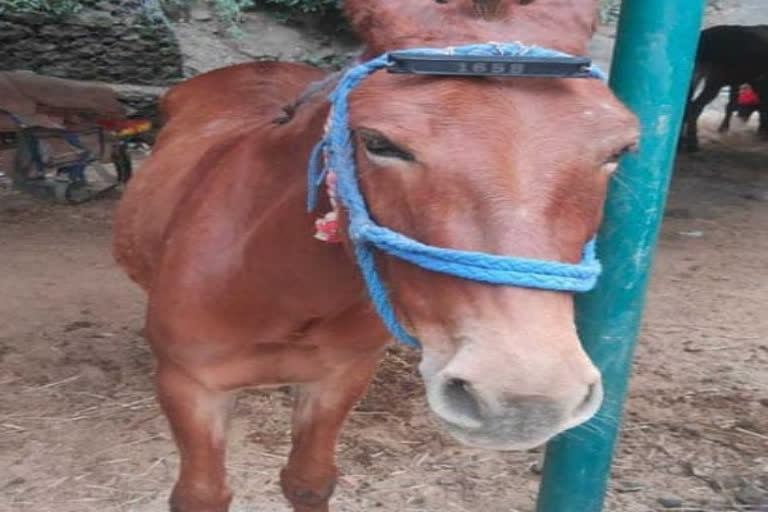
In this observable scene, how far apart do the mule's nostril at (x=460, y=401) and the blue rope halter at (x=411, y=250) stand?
161 millimetres

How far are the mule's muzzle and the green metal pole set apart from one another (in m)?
1.09

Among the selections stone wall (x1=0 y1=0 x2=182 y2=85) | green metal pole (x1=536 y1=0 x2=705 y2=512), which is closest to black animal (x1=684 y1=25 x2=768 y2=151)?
stone wall (x1=0 y1=0 x2=182 y2=85)

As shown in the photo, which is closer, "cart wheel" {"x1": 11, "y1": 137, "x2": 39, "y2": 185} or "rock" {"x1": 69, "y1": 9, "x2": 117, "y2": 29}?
"cart wheel" {"x1": 11, "y1": 137, "x2": 39, "y2": 185}

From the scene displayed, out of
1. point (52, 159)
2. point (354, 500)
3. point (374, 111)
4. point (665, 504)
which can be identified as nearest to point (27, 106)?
point (52, 159)

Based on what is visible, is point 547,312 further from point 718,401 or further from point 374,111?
point 718,401

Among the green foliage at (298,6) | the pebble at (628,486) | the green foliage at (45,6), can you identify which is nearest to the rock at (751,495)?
the pebble at (628,486)

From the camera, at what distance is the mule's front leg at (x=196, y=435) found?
8.71ft

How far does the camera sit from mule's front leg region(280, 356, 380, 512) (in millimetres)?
2814

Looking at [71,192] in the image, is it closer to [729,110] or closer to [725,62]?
[725,62]

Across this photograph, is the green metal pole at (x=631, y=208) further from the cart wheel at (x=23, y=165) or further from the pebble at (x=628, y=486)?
the cart wheel at (x=23, y=165)

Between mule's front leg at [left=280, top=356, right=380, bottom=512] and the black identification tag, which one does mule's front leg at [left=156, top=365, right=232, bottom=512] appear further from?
the black identification tag

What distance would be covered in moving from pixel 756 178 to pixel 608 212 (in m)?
7.81

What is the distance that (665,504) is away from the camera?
11.2ft

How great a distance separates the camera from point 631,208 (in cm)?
254
